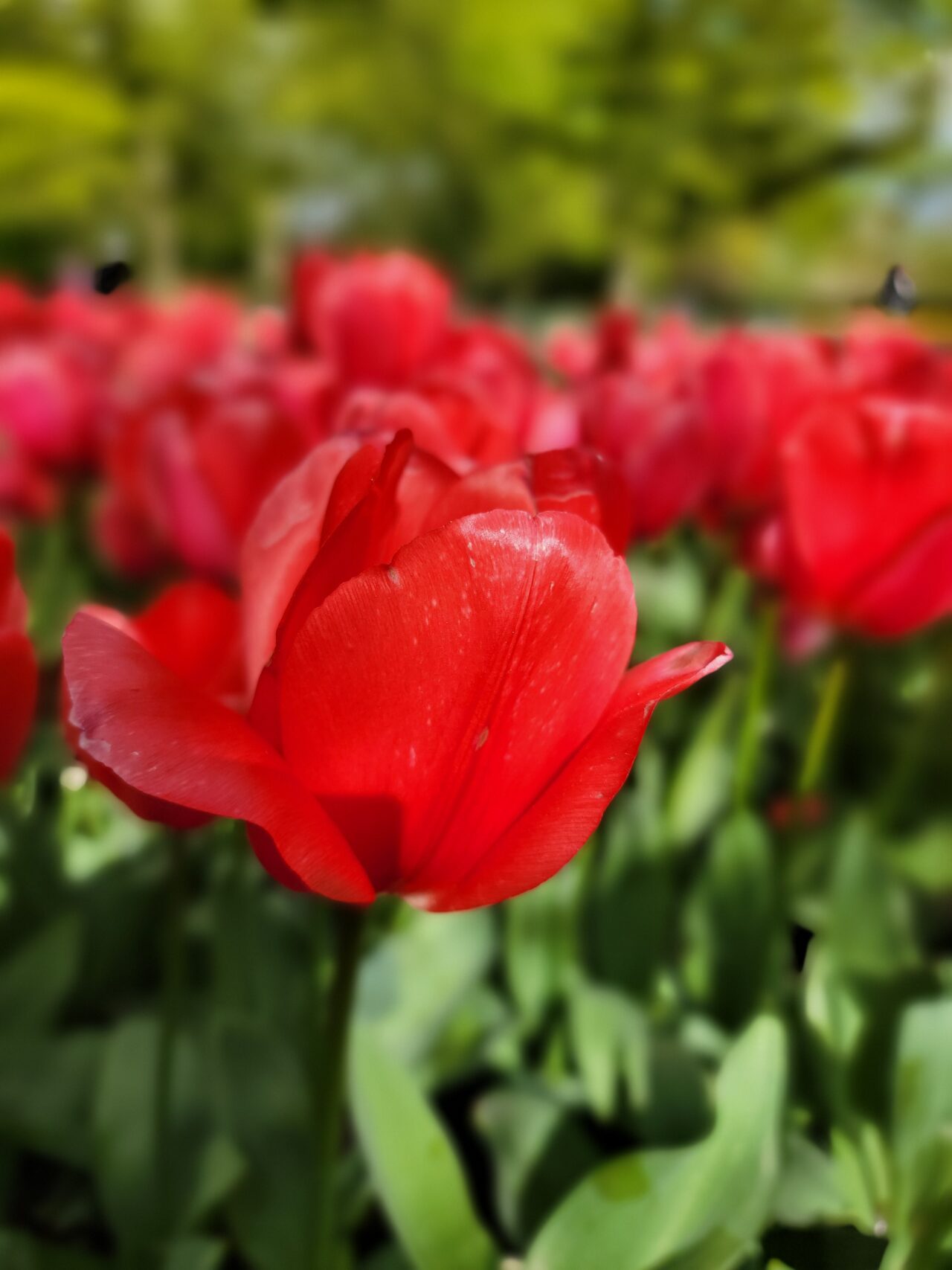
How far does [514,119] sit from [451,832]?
350 cm

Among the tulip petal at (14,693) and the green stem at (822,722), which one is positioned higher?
the tulip petal at (14,693)

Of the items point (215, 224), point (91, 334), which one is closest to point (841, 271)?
point (215, 224)

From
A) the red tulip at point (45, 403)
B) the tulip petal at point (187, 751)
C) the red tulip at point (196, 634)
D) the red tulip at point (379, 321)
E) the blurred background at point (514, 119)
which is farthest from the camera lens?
the blurred background at point (514, 119)

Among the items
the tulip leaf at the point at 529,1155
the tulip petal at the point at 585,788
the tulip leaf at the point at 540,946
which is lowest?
the tulip leaf at the point at 540,946

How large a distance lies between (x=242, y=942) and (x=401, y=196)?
14.1 ft

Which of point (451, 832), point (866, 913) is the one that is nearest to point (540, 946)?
point (866, 913)

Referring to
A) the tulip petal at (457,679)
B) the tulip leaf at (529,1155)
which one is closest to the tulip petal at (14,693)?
the tulip petal at (457,679)

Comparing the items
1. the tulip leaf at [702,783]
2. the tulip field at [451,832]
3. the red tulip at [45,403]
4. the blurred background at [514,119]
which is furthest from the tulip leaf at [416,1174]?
the blurred background at [514,119]

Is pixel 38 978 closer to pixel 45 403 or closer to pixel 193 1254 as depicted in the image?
pixel 193 1254

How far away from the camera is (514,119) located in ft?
10.9

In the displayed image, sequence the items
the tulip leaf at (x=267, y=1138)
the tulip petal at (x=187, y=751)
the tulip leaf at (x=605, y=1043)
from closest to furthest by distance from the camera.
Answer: the tulip petal at (x=187, y=751), the tulip leaf at (x=267, y=1138), the tulip leaf at (x=605, y=1043)

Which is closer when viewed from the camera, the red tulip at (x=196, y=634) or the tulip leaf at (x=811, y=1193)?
the red tulip at (x=196, y=634)

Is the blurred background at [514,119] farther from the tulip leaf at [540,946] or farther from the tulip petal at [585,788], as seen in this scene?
the tulip petal at [585,788]

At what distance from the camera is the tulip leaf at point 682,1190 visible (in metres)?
0.38
